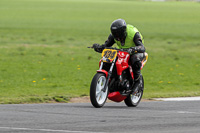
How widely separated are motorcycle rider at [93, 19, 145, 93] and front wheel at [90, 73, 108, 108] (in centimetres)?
82

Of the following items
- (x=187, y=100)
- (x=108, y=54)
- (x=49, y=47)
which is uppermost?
(x=108, y=54)

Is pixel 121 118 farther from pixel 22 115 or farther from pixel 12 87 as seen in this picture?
pixel 12 87

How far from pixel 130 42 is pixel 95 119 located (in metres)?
3.06

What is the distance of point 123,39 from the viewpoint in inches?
468

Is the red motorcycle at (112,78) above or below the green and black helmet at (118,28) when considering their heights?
below

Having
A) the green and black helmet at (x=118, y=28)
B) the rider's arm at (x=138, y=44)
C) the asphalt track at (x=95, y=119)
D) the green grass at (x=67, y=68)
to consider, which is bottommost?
the green grass at (x=67, y=68)

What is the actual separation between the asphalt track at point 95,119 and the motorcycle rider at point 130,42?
88 cm

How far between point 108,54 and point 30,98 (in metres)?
2.79

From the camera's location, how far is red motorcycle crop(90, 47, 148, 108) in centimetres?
1100

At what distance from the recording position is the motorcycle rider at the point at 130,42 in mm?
11533

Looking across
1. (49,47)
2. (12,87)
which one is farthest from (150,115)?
(49,47)

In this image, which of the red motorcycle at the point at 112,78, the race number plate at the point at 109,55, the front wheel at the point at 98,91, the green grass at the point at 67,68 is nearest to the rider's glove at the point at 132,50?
the red motorcycle at the point at 112,78

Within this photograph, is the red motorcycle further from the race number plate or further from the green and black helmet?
the green and black helmet

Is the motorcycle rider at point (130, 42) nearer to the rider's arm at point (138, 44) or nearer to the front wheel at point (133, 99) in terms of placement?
the rider's arm at point (138, 44)
